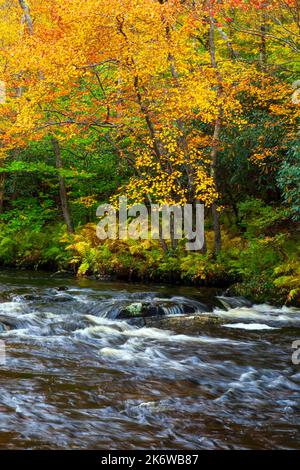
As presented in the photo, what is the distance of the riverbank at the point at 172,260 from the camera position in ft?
42.6

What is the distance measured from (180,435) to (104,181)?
52.6ft

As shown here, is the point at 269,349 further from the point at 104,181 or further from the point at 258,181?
the point at 104,181

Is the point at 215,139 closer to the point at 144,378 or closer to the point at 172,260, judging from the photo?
the point at 172,260

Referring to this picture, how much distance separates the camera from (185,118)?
14.8 meters

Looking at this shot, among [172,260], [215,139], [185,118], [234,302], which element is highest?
[185,118]

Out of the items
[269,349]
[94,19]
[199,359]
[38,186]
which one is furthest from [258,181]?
[38,186]

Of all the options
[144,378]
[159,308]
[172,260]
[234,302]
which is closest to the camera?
[144,378]

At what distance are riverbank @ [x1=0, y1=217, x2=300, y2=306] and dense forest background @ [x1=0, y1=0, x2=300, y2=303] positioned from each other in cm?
4

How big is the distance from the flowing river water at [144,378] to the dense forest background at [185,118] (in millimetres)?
2994

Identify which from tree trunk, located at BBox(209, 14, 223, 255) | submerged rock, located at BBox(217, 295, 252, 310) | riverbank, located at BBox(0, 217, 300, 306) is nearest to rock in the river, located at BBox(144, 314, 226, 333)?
submerged rock, located at BBox(217, 295, 252, 310)

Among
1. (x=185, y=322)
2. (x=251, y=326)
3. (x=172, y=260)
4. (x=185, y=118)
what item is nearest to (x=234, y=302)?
(x=251, y=326)

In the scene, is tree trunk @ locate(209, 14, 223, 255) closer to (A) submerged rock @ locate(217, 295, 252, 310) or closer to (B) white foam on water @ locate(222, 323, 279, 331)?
(A) submerged rock @ locate(217, 295, 252, 310)

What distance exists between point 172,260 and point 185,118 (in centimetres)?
406

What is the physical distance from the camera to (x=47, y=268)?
18.7 m
